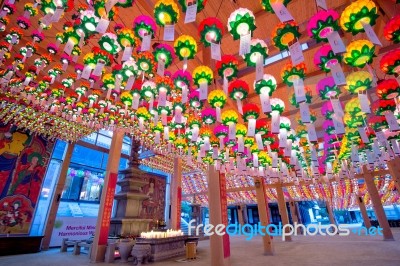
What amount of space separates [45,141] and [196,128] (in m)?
8.97

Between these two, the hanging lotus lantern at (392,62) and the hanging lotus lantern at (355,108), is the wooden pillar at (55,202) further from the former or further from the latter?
the hanging lotus lantern at (392,62)

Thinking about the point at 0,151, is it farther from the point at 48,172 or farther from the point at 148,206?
the point at 148,206

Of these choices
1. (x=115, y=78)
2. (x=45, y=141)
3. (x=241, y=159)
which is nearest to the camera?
(x=115, y=78)

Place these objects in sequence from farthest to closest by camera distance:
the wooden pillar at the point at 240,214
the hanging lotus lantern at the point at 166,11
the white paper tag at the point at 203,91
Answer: the wooden pillar at the point at 240,214
the white paper tag at the point at 203,91
the hanging lotus lantern at the point at 166,11

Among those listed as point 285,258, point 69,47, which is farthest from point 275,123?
point 285,258

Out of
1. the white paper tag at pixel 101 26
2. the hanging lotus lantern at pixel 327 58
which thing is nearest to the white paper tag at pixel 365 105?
the hanging lotus lantern at pixel 327 58

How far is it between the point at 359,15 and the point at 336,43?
1.08ft

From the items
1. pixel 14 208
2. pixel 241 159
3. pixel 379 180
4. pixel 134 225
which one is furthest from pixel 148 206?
pixel 379 180

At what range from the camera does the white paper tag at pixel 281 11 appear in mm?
1943

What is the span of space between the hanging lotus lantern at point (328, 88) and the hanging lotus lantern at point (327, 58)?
522mm

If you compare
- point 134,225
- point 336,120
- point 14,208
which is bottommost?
point 134,225

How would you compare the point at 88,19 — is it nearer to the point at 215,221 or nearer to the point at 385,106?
the point at 215,221

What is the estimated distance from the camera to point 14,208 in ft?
26.7

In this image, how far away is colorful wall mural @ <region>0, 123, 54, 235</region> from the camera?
26.2ft
